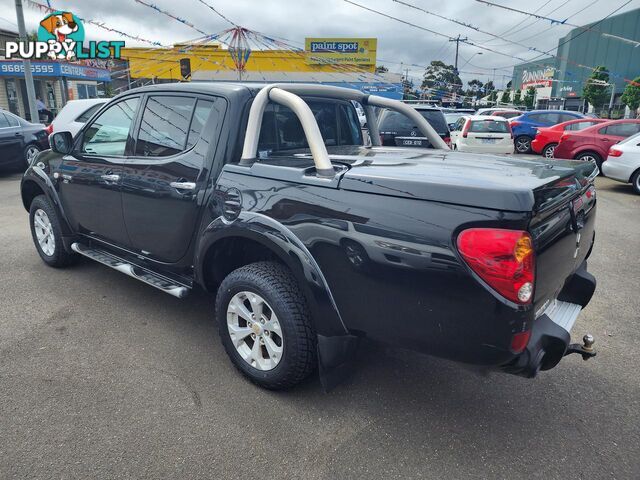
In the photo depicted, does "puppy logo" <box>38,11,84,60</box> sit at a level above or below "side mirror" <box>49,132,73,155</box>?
above

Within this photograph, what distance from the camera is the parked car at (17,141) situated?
10.2m

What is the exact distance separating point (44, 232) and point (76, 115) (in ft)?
20.7

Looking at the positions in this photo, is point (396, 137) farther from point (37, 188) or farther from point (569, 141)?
point (37, 188)

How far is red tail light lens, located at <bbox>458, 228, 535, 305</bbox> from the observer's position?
1.86 metres

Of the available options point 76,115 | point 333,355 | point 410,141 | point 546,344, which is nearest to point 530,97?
point 410,141

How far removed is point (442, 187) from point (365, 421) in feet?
4.49

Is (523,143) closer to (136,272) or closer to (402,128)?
(402,128)

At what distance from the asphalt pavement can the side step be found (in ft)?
1.34

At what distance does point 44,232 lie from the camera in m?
4.65

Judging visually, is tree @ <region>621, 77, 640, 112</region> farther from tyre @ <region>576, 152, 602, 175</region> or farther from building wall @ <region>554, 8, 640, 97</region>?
tyre @ <region>576, 152, 602, 175</region>

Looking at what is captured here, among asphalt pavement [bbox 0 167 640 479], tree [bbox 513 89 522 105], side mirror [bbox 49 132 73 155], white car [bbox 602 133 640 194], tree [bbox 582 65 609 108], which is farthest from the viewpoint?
tree [bbox 513 89 522 105]

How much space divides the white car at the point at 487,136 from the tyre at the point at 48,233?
1060 cm

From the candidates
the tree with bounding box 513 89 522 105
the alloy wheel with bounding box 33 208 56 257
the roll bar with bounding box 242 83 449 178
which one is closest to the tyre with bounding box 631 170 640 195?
the roll bar with bounding box 242 83 449 178

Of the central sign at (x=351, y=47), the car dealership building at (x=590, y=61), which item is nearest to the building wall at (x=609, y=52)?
the car dealership building at (x=590, y=61)
